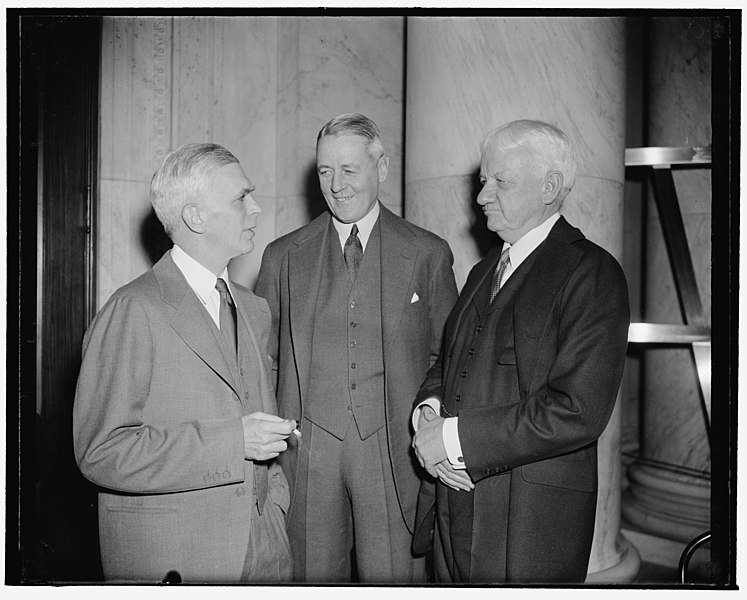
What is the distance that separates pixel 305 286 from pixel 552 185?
0.89 m

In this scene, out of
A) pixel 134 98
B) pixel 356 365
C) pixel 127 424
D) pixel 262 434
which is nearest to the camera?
pixel 127 424

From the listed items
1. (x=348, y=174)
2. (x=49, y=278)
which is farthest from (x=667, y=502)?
(x=49, y=278)

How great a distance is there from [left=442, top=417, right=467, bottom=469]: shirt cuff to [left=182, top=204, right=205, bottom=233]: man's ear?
92 cm

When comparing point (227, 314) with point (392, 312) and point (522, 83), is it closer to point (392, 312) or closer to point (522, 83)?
point (392, 312)

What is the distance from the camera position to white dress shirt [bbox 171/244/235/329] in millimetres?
2215

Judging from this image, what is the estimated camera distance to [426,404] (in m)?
2.46

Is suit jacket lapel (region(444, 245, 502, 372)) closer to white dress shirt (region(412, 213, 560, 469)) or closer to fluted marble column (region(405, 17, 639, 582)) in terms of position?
white dress shirt (region(412, 213, 560, 469))

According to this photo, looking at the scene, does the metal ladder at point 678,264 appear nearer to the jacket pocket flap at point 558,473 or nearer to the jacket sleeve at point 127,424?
the jacket pocket flap at point 558,473

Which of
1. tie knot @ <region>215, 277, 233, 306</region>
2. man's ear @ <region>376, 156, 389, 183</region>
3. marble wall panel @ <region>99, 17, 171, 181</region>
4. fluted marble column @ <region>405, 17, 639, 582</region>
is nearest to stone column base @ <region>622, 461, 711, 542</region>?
fluted marble column @ <region>405, 17, 639, 582</region>

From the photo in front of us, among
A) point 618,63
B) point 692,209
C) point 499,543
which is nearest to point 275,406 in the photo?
point 499,543

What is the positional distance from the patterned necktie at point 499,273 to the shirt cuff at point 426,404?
14.9 inches

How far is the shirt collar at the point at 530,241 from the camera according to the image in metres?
2.34

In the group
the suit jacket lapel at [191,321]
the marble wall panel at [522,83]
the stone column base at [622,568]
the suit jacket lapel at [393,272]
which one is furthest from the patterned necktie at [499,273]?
the stone column base at [622,568]

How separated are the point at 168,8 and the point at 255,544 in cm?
174
